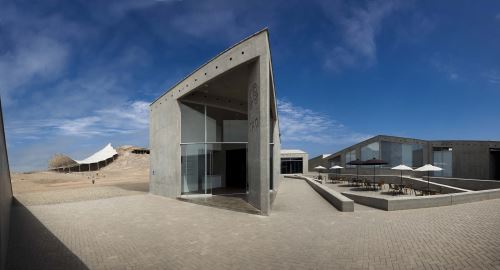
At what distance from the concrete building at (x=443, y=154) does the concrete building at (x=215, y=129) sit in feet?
64.2

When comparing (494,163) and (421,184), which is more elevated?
(494,163)

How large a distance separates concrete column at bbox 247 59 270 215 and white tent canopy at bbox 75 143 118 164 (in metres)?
74.9

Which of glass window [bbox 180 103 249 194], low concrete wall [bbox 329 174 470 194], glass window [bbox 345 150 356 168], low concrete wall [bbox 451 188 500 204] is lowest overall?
low concrete wall [bbox 329 174 470 194]

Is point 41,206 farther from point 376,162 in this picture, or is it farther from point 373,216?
point 376,162

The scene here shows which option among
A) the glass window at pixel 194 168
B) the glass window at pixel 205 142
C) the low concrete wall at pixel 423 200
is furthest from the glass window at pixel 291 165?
the low concrete wall at pixel 423 200

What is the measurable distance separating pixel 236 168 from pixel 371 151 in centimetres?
2296

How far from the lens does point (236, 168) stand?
21.5 m

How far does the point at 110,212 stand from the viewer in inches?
524

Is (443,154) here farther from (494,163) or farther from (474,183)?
(474,183)

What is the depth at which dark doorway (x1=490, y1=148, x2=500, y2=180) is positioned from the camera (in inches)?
1155

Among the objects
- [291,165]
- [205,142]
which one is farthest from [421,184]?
[291,165]

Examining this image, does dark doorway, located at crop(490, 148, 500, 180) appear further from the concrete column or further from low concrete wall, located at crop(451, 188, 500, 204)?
the concrete column

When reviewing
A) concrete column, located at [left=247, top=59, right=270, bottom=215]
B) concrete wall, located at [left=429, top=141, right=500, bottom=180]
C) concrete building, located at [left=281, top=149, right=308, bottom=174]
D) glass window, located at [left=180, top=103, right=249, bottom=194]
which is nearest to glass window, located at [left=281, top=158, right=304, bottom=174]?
concrete building, located at [left=281, top=149, right=308, bottom=174]

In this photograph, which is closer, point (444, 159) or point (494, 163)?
point (494, 163)
